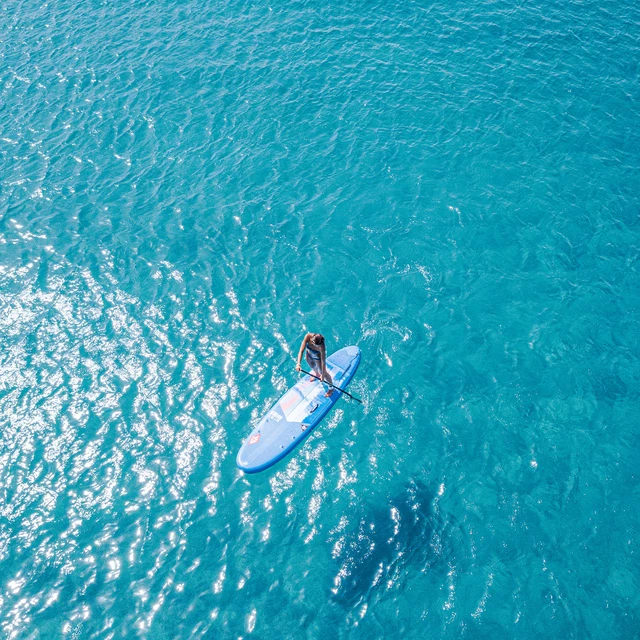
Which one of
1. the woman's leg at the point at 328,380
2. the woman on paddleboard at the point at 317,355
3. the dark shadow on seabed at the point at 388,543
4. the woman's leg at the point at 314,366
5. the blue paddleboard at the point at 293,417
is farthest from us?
the woman's leg at the point at 328,380

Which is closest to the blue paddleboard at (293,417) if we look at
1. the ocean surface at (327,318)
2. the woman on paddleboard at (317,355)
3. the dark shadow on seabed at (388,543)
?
the woman on paddleboard at (317,355)

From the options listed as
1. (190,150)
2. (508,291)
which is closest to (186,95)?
(190,150)

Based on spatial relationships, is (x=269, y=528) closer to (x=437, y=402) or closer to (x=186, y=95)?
(x=437, y=402)

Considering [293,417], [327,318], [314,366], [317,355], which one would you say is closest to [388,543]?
[293,417]

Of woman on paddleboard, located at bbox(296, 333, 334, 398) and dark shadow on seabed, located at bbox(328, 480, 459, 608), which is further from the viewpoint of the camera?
woman on paddleboard, located at bbox(296, 333, 334, 398)

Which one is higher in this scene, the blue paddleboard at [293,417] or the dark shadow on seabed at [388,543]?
the blue paddleboard at [293,417]

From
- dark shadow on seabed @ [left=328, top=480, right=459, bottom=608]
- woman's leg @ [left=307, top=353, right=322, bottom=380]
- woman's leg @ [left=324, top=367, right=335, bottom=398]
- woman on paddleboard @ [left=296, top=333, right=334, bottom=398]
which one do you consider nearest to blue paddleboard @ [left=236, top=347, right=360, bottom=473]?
woman's leg @ [left=324, top=367, right=335, bottom=398]

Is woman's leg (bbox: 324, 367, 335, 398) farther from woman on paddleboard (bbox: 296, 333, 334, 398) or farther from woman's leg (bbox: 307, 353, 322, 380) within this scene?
woman's leg (bbox: 307, 353, 322, 380)

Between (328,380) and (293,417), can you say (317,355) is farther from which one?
(293,417)

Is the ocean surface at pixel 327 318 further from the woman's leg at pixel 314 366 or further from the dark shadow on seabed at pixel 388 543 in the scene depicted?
the woman's leg at pixel 314 366
